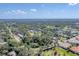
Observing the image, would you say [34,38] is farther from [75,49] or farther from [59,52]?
[75,49]

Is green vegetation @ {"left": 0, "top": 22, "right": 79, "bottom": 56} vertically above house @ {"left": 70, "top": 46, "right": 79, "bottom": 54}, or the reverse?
green vegetation @ {"left": 0, "top": 22, "right": 79, "bottom": 56}

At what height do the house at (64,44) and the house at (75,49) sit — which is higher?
the house at (64,44)

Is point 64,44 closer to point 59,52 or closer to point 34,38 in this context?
point 59,52

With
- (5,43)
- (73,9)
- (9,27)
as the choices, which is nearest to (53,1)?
(73,9)

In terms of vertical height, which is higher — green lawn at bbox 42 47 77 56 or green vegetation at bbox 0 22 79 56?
green vegetation at bbox 0 22 79 56

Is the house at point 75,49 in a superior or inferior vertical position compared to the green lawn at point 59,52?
superior

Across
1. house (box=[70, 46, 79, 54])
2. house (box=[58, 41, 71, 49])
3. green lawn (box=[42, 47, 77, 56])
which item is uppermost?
house (box=[58, 41, 71, 49])

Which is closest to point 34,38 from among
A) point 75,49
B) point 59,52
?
point 59,52

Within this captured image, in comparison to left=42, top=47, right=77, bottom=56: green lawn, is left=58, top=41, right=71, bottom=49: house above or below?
above

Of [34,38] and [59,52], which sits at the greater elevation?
[34,38]

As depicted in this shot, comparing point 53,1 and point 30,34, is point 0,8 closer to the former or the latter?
point 30,34

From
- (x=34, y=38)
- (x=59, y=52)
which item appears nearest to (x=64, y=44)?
(x=59, y=52)

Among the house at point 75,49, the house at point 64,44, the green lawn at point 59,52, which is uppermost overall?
the house at point 64,44
